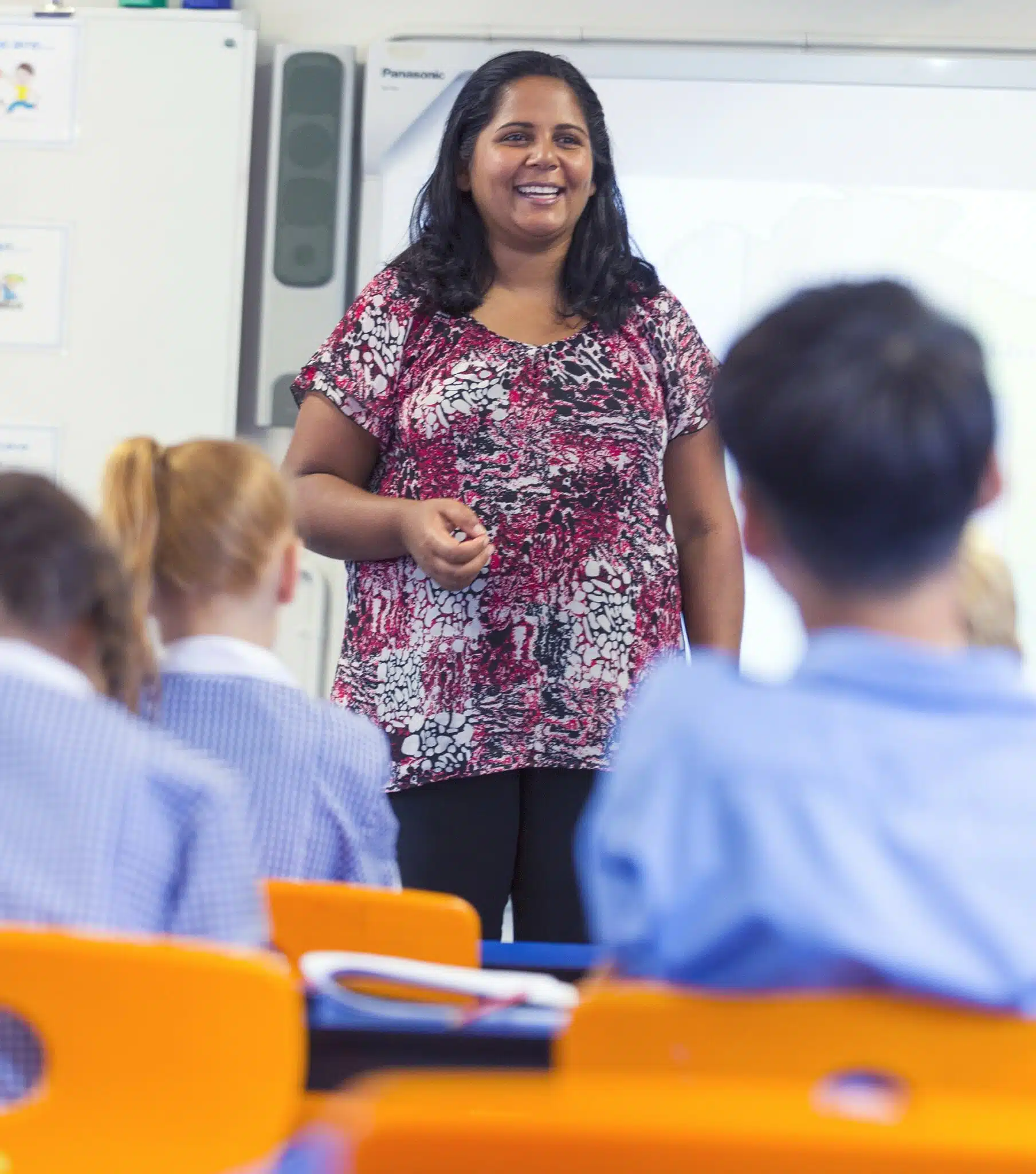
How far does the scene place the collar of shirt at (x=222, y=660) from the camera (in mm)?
1418

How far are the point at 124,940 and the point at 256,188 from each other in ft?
10.1

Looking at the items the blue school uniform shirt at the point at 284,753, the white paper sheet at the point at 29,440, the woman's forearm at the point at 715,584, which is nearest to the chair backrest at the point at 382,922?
the blue school uniform shirt at the point at 284,753

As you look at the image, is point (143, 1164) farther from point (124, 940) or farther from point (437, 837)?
point (437, 837)

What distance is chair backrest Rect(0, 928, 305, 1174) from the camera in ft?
2.36

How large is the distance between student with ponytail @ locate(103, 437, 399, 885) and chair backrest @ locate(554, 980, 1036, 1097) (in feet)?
2.32

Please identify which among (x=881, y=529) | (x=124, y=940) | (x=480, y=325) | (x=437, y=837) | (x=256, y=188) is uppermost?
(x=256, y=188)

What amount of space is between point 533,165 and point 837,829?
1.24m

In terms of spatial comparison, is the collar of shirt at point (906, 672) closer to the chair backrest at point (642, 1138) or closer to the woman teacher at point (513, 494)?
the chair backrest at point (642, 1138)

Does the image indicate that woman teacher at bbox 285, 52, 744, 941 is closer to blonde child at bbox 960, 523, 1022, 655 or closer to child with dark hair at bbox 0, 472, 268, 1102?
blonde child at bbox 960, 523, 1022, 655

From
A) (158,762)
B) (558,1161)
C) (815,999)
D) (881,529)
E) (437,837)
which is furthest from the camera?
(437,837)

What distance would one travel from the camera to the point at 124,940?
724 mm

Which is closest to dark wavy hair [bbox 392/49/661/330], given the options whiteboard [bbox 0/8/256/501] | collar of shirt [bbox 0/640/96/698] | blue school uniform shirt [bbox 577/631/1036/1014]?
collar of shirt [bbox 0/640/96/698]

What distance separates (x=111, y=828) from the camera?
99 cm

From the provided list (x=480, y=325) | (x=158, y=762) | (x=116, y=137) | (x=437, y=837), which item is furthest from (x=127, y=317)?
(x=158, y=762)
